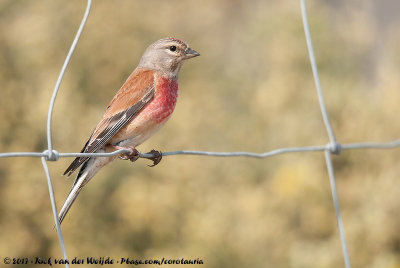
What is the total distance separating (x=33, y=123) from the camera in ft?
13.3

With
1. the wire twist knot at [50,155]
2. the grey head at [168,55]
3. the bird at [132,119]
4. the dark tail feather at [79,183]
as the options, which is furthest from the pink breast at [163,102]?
the wire twist knot at [50,155]

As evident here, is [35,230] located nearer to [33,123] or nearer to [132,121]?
[33,123]

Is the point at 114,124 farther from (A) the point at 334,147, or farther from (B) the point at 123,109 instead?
(A) the point at 334,147

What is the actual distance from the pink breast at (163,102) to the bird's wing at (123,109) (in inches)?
1.4

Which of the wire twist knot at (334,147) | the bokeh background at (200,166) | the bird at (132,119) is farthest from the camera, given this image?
the bokeh background at (200,166)

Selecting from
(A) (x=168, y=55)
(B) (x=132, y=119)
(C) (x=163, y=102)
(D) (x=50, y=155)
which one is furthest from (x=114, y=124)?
(D) (x=50, y=155)

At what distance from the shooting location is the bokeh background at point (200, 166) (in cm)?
384

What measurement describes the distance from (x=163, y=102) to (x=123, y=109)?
0.64 ft

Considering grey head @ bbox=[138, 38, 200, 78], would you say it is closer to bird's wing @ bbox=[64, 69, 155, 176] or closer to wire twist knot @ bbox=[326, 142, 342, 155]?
bird's wing @ bbox=[64, 69, 155, 176]

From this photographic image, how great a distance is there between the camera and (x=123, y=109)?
2.97 metres

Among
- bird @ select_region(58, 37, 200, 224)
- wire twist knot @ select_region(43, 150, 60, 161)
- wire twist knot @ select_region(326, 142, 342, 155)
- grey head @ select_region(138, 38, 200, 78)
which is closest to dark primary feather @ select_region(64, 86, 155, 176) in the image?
bird @ select_region(58, 37, 200, 224)

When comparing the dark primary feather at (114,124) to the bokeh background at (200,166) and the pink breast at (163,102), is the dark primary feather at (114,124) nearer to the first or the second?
the pink breast at (163,102)

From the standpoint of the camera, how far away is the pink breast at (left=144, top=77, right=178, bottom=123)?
9.62ft

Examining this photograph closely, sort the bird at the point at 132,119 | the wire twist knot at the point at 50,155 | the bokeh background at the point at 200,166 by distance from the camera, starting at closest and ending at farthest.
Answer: the wire twist knot at the point at 50,155, the bird at the point at 132,119, the bokeh background at the point at 200,166
